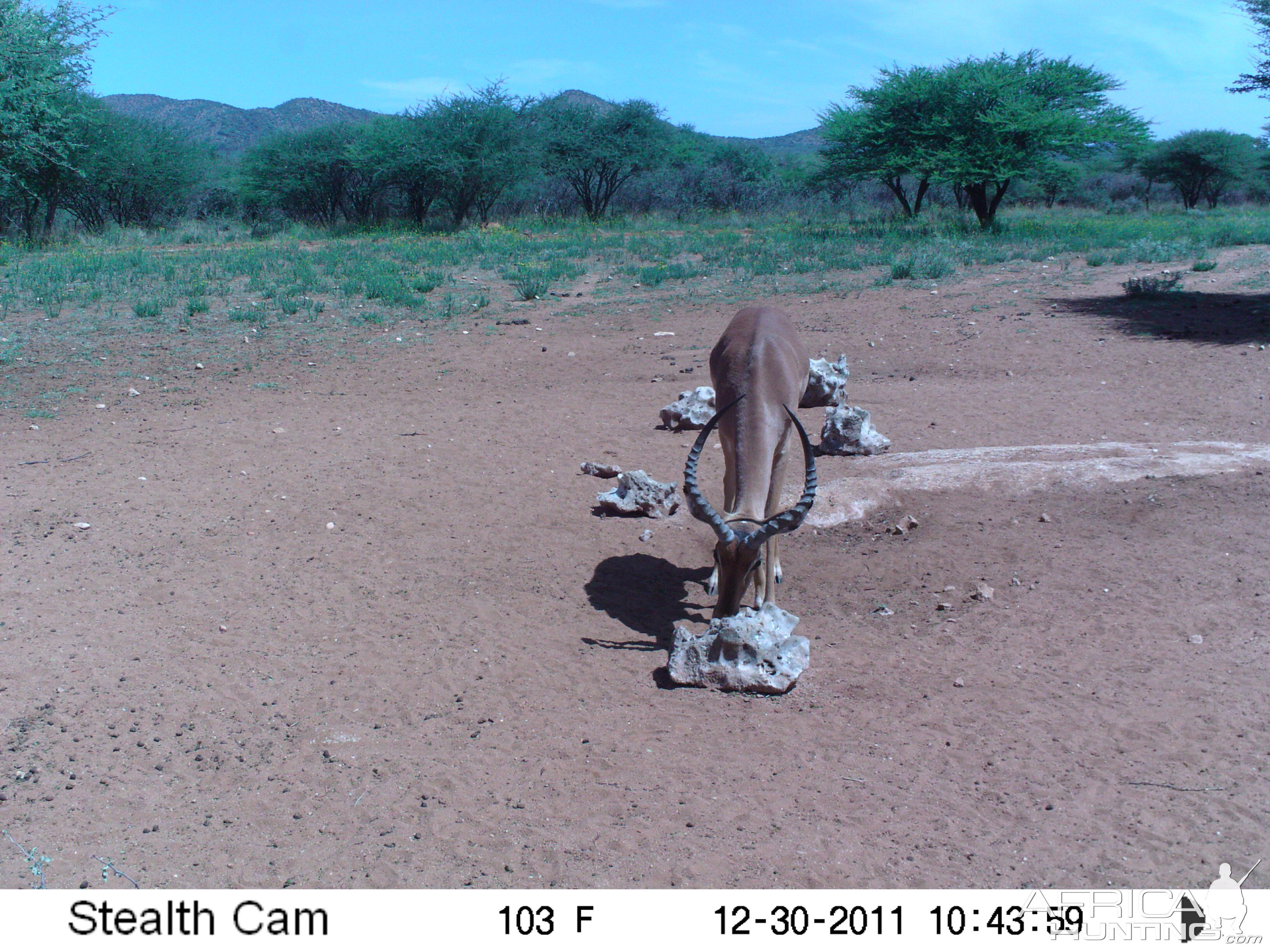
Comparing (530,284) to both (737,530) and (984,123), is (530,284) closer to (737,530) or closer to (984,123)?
(737,530)

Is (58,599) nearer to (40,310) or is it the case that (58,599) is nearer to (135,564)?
(135,564)

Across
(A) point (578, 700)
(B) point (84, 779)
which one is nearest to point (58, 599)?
(B) point (84, 779)

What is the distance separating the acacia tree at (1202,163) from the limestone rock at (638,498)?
46.3 m

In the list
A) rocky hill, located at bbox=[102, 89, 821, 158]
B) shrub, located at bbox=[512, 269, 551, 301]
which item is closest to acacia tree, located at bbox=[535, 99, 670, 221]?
shrub, located at bbox=[512, 269, 551, 301]

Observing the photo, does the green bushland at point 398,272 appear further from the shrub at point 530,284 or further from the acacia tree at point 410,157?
the acacia tree at point 410,157

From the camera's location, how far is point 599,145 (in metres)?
39.6

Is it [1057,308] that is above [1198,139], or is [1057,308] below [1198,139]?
below

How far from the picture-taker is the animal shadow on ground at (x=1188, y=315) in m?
12.1

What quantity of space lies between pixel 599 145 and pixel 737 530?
125 ft

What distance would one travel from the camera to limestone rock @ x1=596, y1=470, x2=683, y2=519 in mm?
7133

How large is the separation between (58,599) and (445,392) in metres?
5.78

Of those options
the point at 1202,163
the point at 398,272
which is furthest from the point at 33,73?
the point at 1202,163

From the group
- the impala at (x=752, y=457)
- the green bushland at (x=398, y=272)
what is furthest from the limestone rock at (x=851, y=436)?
the green bushland at (x=398, y=272)

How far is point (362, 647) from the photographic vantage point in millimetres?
5230
